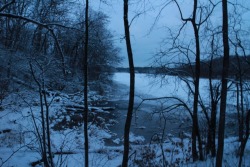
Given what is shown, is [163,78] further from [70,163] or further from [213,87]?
[70,163]

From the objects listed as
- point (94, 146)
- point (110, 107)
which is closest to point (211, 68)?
point (94, 146)

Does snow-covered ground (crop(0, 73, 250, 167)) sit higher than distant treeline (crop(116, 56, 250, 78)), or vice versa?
distant treeline (crop(116, 56, 250, 78))

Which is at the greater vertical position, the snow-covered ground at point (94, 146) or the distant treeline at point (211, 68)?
the distant treeline at point (211, 68)

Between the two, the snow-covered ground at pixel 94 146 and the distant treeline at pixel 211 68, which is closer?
the distant treeline at pixel 211 68

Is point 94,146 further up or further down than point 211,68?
further down

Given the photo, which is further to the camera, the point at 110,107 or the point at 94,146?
the point at 110,107

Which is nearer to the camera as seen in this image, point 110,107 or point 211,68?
point 211,68

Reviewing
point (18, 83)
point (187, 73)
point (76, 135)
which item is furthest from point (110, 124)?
point (187, 73)

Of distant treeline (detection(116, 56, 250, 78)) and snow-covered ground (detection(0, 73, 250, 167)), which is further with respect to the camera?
snow-covered ground (detection(0, 73, 250, 167))

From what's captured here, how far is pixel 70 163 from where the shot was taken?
1102 cm

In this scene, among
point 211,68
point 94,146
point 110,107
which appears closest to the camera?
point 211,68

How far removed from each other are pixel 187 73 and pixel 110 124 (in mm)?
9160

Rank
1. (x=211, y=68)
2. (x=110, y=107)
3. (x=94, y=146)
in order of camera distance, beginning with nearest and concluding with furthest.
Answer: (x=211, y=68) < (x=94, y=146) < (x=110, y=107)

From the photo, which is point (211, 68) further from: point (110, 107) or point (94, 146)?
point (110, 107)
